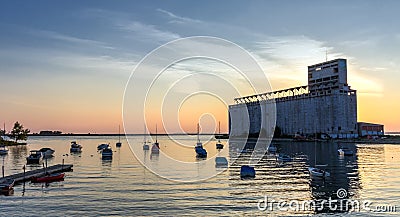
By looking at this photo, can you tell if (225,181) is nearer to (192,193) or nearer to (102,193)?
(192,193)

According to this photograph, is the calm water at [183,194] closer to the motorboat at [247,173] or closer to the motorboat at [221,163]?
the motorboat at [247,173]

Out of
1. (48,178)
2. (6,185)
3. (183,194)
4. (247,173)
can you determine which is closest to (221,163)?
(247,173)

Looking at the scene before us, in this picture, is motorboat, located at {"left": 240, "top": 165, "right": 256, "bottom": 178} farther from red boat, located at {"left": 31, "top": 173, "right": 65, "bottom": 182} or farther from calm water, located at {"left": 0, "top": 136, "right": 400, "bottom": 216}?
red boat, located at {"left": 31, "top": 173, "right": 65, "bottom": 182}

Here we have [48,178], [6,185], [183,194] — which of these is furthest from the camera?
[48,178]

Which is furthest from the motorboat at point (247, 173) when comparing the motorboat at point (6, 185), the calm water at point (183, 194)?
the motorboat at point (6, 185)

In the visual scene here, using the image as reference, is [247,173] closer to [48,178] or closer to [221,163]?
[221,163]

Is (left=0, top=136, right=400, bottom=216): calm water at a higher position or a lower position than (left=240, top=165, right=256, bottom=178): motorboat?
lower

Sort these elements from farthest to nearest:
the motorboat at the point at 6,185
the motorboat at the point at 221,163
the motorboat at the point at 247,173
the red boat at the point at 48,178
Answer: the motorboat at the point at 221,163, the motorboat at the point at 247,173, the red boat at the point at 48,178, the motorboat at the point at 6,185

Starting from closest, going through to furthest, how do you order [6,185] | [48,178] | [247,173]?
[6,185] < [48,178] < [247,173]

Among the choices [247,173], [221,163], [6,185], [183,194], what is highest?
[221,163]

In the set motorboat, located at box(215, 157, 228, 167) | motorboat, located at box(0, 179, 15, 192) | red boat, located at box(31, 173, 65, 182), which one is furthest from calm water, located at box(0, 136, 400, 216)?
motorboat, located at box(215, 157, 228, 167)

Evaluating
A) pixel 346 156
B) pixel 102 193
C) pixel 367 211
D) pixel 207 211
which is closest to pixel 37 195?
pixel 102 193

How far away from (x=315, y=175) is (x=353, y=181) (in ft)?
17.5

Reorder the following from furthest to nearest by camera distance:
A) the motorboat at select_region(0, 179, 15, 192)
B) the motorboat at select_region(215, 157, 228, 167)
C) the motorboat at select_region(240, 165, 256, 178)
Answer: the motorboat at select_region(215, 157, 228, 167), the motorboat at select_region(240, 165, 256, 178), the motorboat at select_region(0, 179, 15, 192)
